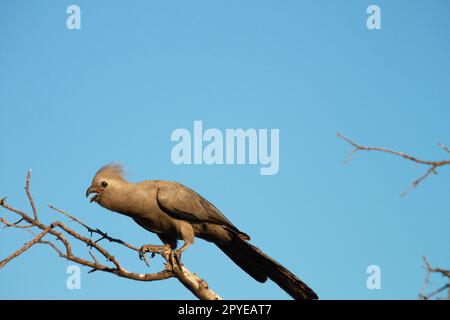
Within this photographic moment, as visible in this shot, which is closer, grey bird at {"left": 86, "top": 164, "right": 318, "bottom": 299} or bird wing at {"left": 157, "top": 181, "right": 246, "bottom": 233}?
grey bird at {"left": 86, "top": 164, "right": 318, "bottom": 299}

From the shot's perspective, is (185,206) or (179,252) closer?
(179,252)

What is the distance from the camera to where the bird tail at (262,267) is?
22.9ft

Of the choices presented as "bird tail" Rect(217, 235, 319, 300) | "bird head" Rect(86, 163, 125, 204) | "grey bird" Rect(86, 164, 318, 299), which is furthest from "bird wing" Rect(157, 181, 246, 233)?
"bird head" Rect(86, 163, 125, 204)

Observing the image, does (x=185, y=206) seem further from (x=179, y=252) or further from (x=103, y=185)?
(x=103, y=185)

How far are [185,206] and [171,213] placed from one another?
21cm

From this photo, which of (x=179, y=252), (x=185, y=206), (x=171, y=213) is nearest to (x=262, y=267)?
(x=179, y=252)

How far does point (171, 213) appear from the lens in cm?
774

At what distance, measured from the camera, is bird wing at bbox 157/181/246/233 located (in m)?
7.71

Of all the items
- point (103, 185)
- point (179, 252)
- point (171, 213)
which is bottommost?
point (179, 252)

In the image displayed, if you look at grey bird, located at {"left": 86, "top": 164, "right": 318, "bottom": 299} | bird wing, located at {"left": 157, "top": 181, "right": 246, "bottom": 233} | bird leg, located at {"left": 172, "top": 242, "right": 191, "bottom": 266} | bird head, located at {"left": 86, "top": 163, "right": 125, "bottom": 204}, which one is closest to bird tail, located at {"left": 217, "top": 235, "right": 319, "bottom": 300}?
Result: grey bird, located at {"left": 86, "top": 164, "right": 318, "bottom": 299}

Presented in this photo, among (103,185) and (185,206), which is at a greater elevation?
(103,185)

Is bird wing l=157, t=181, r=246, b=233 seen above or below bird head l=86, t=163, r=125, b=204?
below

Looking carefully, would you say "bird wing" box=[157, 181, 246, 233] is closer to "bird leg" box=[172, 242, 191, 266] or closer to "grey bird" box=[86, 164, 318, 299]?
"grey bird" box=[86, 164, 318, 299]

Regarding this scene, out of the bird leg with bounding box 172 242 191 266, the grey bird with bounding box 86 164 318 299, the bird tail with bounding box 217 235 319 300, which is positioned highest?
the grey bird with bounding box 86 164 318 299
